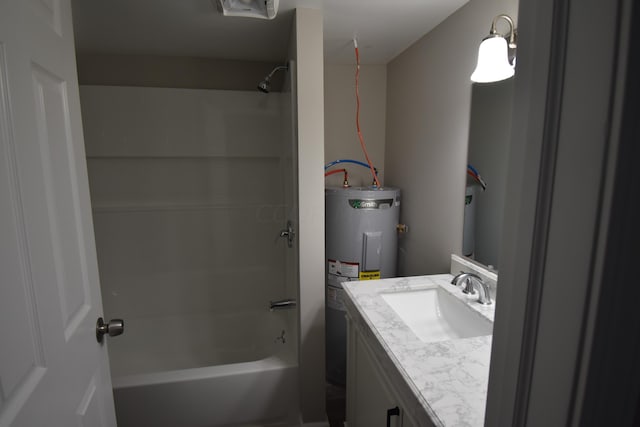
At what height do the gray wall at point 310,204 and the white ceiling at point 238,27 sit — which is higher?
the white ceiling at point 238,27

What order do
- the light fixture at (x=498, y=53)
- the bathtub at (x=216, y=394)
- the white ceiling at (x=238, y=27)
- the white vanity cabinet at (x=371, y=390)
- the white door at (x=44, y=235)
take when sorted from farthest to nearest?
the bathtub at (x=216, y=394) < the white ceiling at (x=238, y=27) < the light fixture at (x=498, y=53) < the white vanity cabinet at (x=371, y=390) < the white door at (x=44, y=235)

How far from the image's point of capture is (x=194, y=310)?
7.54 feet

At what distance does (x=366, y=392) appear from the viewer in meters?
1.14

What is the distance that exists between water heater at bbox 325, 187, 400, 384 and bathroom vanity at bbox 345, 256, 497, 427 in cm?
34

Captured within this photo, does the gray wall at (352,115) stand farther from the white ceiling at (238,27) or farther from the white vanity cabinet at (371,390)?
the white vanity cabinet at (371,390)

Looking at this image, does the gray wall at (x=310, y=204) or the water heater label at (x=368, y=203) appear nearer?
the gray wall at (x=310, y=204)

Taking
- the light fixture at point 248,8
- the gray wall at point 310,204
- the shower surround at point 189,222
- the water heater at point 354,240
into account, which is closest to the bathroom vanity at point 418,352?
the gray wall at point 310,204

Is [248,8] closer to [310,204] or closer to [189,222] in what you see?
[310,204]

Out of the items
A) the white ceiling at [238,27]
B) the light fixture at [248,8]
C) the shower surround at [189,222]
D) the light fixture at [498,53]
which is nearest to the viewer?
the light fixture at [498,53]

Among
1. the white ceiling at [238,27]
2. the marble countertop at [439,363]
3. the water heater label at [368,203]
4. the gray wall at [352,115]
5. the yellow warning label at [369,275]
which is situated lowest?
the yellow warning label at [369,275]

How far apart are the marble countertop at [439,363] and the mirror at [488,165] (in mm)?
241

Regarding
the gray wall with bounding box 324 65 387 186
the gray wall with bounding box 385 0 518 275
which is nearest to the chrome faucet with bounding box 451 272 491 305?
the gray wall with bounding box 385 0 518 275

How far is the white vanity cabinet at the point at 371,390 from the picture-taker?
836 millimetres

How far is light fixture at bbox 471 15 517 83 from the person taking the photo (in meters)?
1.05
